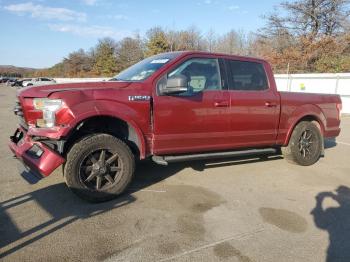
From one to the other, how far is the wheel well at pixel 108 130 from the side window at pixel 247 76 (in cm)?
177

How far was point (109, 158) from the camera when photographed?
4.66 meters

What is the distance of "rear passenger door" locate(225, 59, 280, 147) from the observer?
5.61 meters

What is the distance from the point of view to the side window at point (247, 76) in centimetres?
568

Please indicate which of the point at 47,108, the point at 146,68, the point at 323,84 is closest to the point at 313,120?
the point at 146,68

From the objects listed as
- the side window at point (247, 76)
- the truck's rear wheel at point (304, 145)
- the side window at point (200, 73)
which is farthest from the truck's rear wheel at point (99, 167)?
the truck's rear wheel at point (304, 145)

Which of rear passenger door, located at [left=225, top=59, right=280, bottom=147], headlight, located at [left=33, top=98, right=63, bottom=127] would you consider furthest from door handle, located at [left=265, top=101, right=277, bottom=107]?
headlight, located at [left=33, top=98, right=63, bottom=127]

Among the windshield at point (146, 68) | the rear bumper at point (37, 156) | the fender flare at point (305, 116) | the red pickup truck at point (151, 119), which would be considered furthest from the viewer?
the fender flare at point (305, 116)

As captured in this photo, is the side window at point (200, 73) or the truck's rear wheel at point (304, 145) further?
the truck's rear wheel at point (304, 145)

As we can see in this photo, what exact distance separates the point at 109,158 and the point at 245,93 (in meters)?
2.43

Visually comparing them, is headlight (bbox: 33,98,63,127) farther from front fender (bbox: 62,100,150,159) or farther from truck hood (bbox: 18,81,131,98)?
front fender (bbox: 62,100,150,159)

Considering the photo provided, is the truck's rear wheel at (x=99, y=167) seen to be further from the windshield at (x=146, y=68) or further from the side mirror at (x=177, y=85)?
the windshield at (x=146, y=68)

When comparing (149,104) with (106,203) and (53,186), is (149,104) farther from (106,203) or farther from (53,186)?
(53,186)

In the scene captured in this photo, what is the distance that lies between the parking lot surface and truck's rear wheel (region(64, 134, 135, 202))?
177 millimetres

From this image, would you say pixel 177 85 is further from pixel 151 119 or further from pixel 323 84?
pixel 323 84
